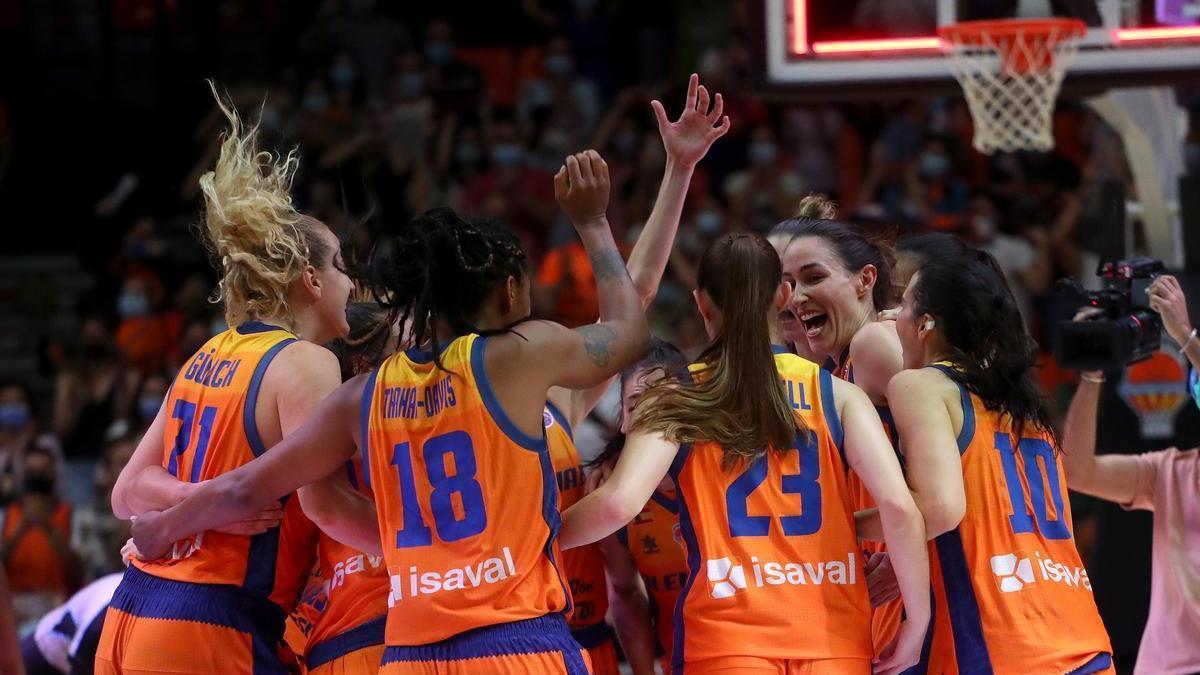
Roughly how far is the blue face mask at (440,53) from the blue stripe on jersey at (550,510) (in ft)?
31.5

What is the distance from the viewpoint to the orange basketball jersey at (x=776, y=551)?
12.4ft

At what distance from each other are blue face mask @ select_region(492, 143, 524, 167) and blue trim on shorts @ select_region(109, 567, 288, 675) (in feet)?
25.5

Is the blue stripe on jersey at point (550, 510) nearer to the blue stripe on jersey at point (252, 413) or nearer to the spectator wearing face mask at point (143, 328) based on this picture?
the blue stripe on jersey at point (252, 413)

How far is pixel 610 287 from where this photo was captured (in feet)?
12.8

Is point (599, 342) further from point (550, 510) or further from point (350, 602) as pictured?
point (350, 602)

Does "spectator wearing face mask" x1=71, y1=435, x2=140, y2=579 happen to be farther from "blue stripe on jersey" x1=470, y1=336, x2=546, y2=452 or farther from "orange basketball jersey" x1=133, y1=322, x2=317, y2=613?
"blue stripe on jersey" x1=470, y1=336, x2=546, y2=452

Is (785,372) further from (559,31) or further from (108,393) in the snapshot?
(559,31)

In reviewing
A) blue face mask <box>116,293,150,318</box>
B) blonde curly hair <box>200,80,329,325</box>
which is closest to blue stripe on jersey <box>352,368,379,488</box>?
blonde curly hair <box>200,80,329,325</box>

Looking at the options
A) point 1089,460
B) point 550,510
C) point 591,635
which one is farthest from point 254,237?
point 1089,460

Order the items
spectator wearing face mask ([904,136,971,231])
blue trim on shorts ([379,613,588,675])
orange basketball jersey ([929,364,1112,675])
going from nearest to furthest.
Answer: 1. blue trim on shorts ([379,613,588,675])
2. orange basketball jersey ([929,364,1112,675])
3. spectator wearing face mask ([904,136,971,231])

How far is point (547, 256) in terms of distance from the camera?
10914mm

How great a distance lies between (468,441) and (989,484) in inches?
52.2

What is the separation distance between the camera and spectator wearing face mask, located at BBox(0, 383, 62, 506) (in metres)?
10.2

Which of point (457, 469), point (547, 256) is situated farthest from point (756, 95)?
point (547, 256)
